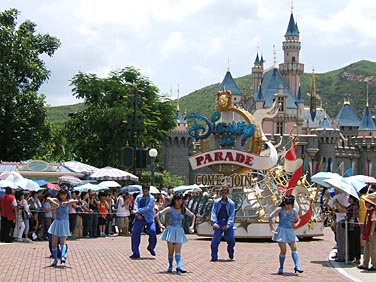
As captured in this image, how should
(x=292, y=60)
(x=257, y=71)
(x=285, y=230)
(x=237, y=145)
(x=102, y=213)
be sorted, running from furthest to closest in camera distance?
1. (x=257, y=71)
2. (x=292, y=60)
3. (x=237, y=145)
4. (x=102, y=213)
5. (x=285, y=230)

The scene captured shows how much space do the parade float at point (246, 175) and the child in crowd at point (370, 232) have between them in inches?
319

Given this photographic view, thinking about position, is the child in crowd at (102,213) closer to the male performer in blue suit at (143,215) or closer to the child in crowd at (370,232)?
the male performer in blue suit at (143,215)

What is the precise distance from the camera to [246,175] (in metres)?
23.2

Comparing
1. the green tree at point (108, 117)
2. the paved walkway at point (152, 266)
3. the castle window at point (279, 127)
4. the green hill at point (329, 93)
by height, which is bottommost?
the paved walkway at point (152, 266)

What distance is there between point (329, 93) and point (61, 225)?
176 metres

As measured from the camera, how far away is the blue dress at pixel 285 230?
1329cm

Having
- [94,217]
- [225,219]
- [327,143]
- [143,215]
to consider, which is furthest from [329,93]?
[143,215]

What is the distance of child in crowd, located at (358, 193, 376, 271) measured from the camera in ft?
45.0

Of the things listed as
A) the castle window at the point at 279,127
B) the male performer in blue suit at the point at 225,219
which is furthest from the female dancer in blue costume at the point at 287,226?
the castle window at the point at 279,127

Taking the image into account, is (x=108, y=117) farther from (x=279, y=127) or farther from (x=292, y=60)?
(x=292, y=60)

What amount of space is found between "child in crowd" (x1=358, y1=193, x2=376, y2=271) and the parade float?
811 centimetres

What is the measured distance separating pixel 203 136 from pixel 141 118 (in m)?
2.02

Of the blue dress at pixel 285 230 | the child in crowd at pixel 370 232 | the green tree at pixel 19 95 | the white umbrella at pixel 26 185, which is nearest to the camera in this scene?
the blue dress at pixel 285 230

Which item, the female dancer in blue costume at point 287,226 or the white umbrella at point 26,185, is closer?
the female dancer in blue costume at point 287,226
